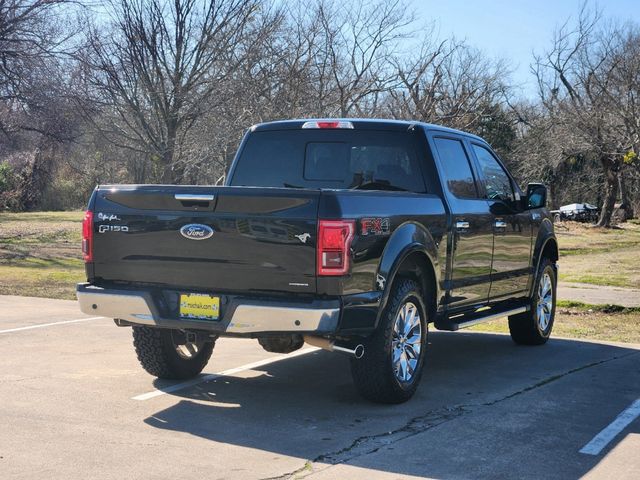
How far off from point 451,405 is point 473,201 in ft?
6.81

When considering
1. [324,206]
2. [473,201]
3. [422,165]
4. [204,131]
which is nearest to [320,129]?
[422,165]

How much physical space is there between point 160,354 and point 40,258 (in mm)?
13341

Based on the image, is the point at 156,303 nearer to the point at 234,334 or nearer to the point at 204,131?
the point at 234,334

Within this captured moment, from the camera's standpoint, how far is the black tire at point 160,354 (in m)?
6.99

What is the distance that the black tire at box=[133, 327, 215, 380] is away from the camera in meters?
6.99

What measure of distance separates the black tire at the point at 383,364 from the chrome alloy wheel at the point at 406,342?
64mm

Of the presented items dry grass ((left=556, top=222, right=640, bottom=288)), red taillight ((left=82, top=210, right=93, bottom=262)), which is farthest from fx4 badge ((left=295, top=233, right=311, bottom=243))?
dry grass ((left=556, top=222, right=640, bottom=288))

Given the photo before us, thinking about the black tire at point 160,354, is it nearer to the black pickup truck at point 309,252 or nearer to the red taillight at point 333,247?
the black pickup truck at point 309,252

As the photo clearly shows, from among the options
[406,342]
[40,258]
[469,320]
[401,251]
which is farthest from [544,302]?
[40,258]

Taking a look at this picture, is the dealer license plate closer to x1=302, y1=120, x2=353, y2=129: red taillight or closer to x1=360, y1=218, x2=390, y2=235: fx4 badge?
x1=360, y1=218, x2=390, y2=235: fx4 badge

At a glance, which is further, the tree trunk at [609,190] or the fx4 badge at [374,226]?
the tree trunk at [609,190]

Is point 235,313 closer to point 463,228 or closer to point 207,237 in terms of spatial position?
point 207,237

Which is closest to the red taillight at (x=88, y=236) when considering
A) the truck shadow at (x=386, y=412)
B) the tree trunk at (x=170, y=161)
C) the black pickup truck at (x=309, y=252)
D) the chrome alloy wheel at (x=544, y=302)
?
the black pickup truck at (x=309, y=252)

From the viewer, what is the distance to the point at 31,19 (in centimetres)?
1980
